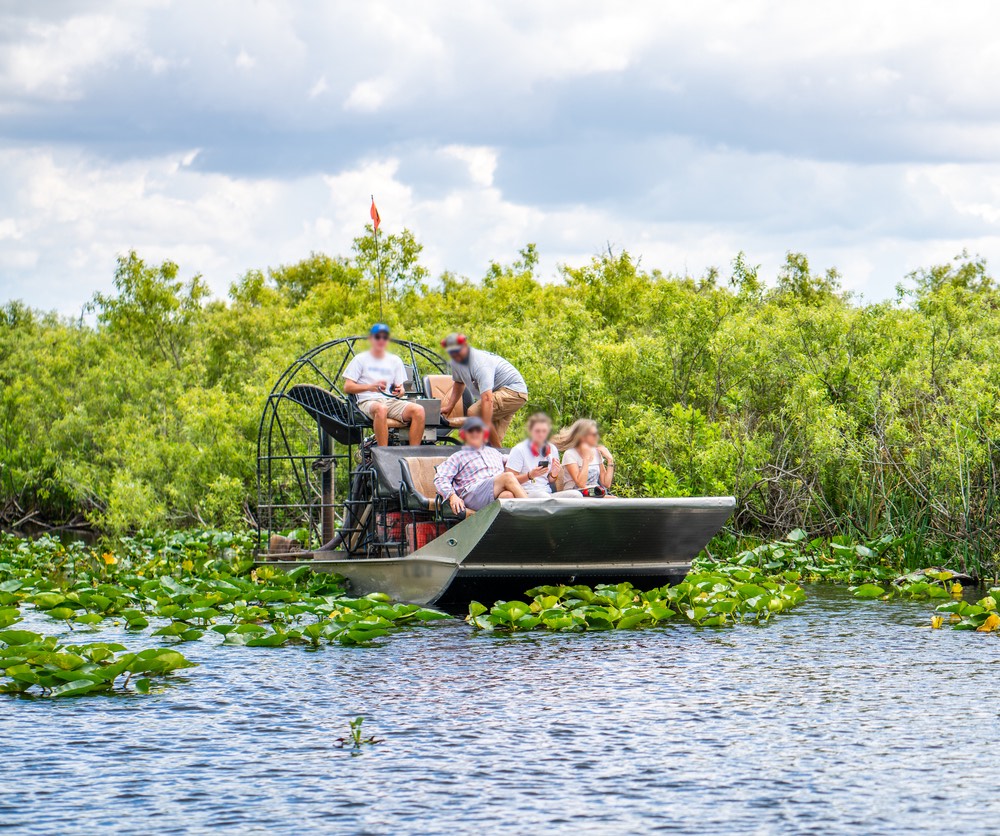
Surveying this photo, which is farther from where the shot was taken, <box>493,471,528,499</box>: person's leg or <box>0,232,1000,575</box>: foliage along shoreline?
<box>0,232,1000,575</box>: foliage along shoreline

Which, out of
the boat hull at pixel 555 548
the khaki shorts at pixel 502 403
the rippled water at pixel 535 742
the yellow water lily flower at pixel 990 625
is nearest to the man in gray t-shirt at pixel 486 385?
the khaki shorts at pixel 502 403

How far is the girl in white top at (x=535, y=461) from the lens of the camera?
11.4 m

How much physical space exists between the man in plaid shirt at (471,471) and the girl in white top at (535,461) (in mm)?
128

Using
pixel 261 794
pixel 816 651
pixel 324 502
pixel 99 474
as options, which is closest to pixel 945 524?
pixel 816 651

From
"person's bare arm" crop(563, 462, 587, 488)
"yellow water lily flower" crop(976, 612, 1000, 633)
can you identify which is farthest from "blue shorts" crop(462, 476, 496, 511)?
"yellow water lily flower" crop(976, 612, 1000, 633)

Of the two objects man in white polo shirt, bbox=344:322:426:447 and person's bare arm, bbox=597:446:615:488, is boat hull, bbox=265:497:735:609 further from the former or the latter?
A: man in white polo shirt, bbox=344:322:426:447

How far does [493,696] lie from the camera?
8.16 metres

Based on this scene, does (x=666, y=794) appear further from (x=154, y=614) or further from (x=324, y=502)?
(x=324, y=502)

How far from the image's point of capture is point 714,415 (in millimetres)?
18562

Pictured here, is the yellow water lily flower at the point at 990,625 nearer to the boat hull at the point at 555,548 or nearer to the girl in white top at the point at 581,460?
the boat hull at the point at 555,548

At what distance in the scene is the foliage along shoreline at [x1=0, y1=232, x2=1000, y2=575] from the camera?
575 inches

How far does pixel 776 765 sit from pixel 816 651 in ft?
11.4

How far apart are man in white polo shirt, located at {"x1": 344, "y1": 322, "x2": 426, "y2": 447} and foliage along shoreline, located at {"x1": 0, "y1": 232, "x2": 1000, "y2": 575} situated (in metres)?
4.45

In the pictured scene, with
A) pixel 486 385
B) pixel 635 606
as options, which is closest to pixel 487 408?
pixel 486 385
